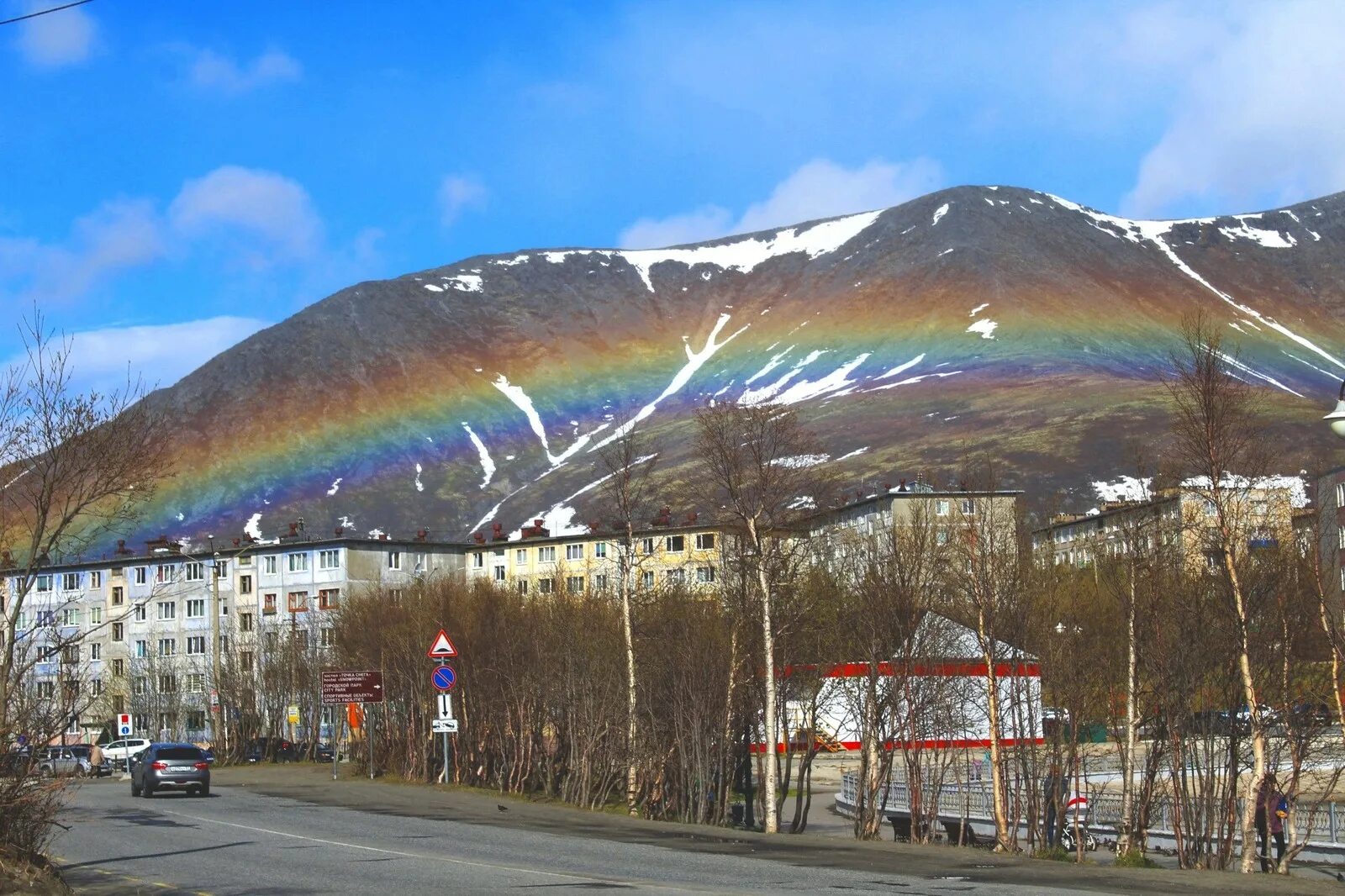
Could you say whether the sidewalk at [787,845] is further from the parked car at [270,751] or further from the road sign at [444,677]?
the parked car at [270,751]

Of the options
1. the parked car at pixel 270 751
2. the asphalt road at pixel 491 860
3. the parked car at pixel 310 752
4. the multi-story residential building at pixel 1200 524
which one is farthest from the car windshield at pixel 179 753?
the parked car at pixel 270 751

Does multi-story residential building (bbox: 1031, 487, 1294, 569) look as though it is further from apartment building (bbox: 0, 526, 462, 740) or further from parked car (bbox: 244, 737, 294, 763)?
apartment building (bbox: 0, 526, 462, 740)

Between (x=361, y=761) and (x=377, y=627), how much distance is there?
6311 millimetres

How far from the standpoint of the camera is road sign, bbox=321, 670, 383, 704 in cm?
6044

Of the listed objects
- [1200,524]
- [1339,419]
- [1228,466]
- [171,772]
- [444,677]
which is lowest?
[171,772]

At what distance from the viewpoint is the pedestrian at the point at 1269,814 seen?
3103 cm

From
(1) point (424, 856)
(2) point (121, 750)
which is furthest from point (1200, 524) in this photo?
(2) point (121, 750)

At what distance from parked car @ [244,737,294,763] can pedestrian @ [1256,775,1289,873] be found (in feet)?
234

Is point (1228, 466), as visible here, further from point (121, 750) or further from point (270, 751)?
point (121, 750)

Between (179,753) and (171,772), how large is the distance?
47.1 inches

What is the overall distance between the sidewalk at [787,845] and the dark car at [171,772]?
8.77 feet

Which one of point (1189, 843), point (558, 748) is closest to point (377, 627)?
point (558, 748)

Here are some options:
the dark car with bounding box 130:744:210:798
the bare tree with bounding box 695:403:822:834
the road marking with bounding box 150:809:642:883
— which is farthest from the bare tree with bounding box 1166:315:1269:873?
the dark car with bounding box 130:744:210:798

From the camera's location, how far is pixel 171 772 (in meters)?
51.7
